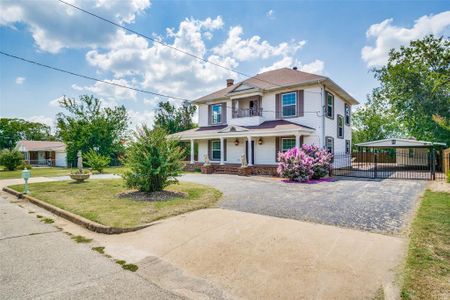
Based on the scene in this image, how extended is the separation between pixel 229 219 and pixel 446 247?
13.8 ft

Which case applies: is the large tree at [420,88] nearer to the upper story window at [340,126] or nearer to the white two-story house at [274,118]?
the white two-story house at [274,118]

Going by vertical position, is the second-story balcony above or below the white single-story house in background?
above

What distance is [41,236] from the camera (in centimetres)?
548

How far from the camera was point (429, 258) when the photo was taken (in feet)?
12.7

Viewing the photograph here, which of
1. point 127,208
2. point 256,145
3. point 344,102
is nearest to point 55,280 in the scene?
point 127,208

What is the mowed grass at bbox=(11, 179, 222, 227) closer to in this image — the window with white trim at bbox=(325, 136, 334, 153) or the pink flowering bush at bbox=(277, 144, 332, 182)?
the pink flowering bush at bbox=(277, 144, 332, 182)

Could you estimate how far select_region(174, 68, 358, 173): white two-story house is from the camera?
17578 mm

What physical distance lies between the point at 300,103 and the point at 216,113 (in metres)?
8.36

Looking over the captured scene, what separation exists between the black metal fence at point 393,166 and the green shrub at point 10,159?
33957 mm

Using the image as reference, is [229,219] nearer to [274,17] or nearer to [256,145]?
[274,17]

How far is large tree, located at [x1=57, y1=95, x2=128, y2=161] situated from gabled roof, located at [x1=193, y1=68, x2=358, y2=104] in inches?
612

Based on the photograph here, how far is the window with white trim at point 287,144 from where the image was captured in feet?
59.7

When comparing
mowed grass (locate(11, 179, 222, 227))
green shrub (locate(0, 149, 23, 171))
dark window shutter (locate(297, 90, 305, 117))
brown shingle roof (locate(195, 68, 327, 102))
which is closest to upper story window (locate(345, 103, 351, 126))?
brown shingle roof (locate(195, 68, 327, 102))

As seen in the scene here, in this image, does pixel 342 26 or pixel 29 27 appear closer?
pixel 29 27
